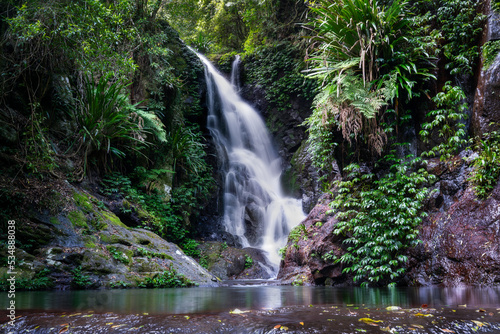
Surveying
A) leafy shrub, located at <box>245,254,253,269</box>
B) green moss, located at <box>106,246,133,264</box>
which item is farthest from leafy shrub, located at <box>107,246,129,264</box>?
leafy shrub, located at <box>245,254,253,269</box>

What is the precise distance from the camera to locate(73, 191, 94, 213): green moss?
616 centimetres

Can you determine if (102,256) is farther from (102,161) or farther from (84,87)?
(84,87)

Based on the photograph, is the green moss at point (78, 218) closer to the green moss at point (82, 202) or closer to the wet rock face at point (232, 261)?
the green moss at point (82, 202)

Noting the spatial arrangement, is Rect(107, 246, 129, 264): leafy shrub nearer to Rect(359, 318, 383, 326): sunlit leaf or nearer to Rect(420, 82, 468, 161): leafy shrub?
Rect(359, 318, 383, 326): sunlit leaf

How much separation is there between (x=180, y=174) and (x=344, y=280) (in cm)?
692

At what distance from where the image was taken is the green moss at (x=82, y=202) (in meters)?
6.16

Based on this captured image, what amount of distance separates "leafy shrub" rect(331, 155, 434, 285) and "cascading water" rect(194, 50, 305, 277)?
462cm

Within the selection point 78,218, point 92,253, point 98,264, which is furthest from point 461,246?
point 78,218

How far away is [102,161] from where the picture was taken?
8156mm

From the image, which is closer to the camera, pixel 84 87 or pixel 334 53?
pixel 334 53

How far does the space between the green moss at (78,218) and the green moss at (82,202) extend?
0.21 meters

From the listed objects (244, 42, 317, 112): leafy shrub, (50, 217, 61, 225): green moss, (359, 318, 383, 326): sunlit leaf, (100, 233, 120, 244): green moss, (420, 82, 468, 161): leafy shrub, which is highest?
(244, 42, 317, 112): leafy shrub

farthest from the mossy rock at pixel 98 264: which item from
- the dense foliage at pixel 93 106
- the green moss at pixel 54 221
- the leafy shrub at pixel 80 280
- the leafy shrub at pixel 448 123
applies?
the leafy shrub at pixel 448 123

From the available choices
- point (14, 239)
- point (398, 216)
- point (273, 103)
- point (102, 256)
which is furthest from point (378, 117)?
point (273, 103)
